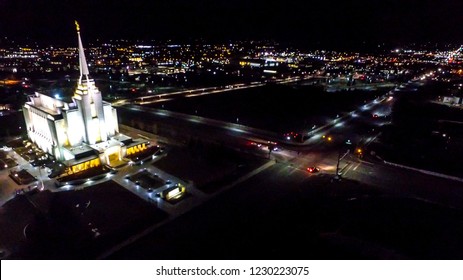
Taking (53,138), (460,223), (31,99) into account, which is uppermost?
(31,99)

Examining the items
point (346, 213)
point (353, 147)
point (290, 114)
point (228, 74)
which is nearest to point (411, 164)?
point (353, 147)

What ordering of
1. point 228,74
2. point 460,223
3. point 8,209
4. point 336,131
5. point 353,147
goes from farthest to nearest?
point 228,74
point 336,131
point 353,147
point 8,209
point 460,223

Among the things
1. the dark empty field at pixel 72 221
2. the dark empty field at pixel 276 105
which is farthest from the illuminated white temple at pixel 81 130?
the dark empty field at pixel 276 105

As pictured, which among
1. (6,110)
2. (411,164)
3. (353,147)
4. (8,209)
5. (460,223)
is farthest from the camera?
(6,110)

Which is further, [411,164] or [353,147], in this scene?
[353,147]

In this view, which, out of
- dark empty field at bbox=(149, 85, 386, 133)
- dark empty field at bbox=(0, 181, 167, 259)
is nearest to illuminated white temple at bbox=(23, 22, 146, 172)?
dark empty field at bbox=(0, 181, 167, 259)

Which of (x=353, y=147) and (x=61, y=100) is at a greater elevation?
(x=61, y=100)

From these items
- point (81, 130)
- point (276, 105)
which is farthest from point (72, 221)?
point (276, 105)

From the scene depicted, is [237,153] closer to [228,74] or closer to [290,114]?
[290,114]
